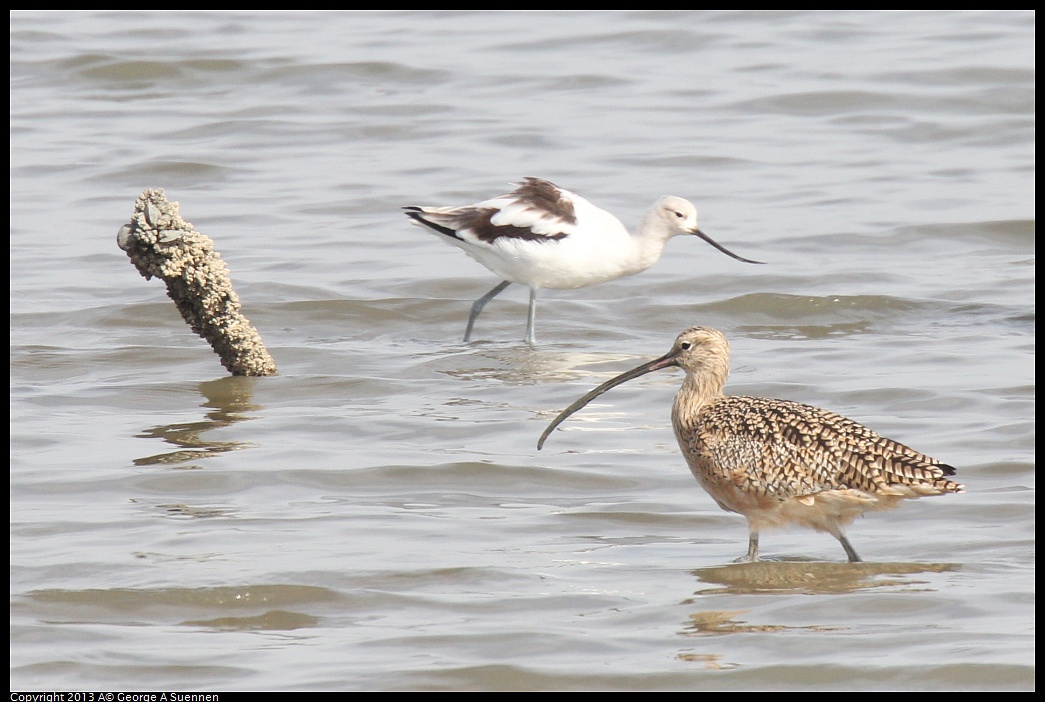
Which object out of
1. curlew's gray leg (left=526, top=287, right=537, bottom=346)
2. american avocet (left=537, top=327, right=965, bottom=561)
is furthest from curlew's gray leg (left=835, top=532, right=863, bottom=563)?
curlew's gray leg (left=526, top=287, right=537, bottom=346)

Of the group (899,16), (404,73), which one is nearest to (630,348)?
(404,73)

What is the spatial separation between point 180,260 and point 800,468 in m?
3.18

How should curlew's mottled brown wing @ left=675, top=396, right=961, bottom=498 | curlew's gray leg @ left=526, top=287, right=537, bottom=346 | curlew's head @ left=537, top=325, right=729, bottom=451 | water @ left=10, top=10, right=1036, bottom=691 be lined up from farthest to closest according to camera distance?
curlew's gray leg @ left=526, top=287, right=537, bottom=346 → curlew's head @ left=537, top=325, right=729, bottom=451 → curlew's mottled brown wing @ left=675, top=396, right=961, bottom=498 → water @ left=10, top=10, right=1036, bottom=691

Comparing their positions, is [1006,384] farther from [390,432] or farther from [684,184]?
[684,184]

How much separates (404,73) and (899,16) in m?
6.37

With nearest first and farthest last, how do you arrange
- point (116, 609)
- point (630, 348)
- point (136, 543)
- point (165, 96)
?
point (116, 609) < point (136, 543) < point (630, 348) < point (165, 96)

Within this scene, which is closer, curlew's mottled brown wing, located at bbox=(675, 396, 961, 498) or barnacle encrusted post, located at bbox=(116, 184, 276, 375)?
curlew's mottled brown wing, located at bbox=(675, 396, 961, 498)

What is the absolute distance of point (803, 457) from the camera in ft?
20.5

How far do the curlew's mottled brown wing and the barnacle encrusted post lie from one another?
2.68 metres

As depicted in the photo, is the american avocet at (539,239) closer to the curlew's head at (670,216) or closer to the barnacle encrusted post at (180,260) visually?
the curlew's head at (670,216)

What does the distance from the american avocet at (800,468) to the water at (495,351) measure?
0.65 ft

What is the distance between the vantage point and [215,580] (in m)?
5.96

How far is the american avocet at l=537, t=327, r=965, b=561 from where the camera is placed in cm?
613

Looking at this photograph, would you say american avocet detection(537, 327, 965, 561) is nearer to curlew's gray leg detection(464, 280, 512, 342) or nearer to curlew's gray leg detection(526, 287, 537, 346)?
curlew's gray leg detection(526, 287, 537, 346)
